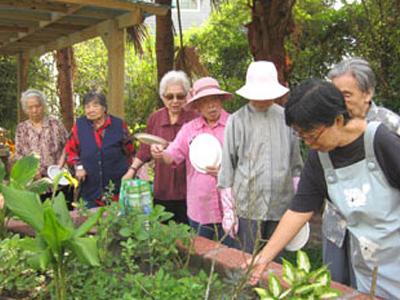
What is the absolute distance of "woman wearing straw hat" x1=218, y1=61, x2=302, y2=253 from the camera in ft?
8.50

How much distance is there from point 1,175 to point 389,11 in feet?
21.7

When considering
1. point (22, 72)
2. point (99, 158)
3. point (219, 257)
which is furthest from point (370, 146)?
point (22, 72)

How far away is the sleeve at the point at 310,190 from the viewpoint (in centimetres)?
186

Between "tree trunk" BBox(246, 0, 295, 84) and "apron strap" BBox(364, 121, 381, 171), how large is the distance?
9.88ft

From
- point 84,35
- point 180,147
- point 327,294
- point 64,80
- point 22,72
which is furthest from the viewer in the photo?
point 64,80

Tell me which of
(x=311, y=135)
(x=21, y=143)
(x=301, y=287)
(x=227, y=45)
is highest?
(x=227, y=45)

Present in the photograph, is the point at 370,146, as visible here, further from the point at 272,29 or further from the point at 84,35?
the point at 84,35

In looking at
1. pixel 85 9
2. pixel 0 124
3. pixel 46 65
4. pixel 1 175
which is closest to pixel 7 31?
pixel 85 9

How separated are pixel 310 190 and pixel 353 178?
0.21 m

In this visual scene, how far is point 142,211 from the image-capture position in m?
2.41

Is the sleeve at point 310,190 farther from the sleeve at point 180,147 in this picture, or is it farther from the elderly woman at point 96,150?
the elderly woman at point 96,150

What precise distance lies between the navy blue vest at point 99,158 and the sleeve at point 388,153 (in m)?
2.31

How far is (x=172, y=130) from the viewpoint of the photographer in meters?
3.33

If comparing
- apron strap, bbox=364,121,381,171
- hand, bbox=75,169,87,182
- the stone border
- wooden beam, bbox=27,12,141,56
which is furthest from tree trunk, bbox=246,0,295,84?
apron strap, bbox=364,121,381,171
